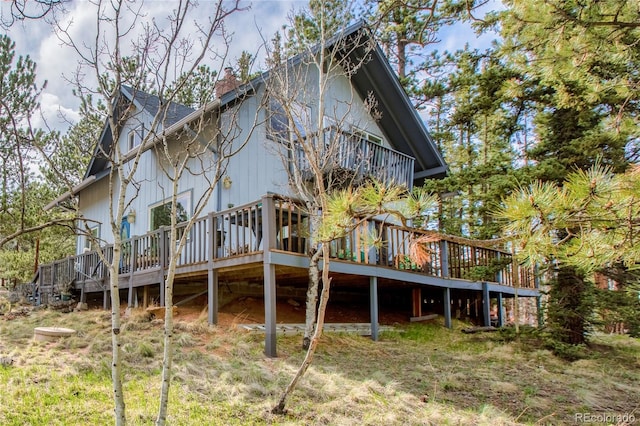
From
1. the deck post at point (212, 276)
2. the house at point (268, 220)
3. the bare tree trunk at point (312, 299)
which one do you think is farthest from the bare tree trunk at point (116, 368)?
the deck post at point (212, 276)

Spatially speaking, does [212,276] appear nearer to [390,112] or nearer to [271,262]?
[271,262]

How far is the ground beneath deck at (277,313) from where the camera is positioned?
28.5 ft

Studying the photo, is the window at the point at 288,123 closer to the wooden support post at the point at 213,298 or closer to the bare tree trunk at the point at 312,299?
the bare tree trunk at the point at 312,299

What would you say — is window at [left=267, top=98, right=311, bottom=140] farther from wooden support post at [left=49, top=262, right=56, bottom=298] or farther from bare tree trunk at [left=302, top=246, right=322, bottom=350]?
wooden support post at [left=49, top=262, right=56, bottom=298]

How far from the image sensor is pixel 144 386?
4.75 m

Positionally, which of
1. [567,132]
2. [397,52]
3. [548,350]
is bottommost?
[548,350]

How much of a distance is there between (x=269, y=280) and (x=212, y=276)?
1.70 metres

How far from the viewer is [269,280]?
6707 mm

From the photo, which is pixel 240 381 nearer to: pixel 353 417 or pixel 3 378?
pixel 353 417

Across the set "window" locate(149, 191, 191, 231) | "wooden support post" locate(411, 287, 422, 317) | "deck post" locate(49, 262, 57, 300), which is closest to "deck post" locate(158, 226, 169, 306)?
"window" locate(149, 191, 191, 231)

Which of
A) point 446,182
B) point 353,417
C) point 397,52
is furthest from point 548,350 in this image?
point 397,52

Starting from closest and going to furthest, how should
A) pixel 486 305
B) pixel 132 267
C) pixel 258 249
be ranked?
pixel 258 249
pixel 132 267
pixel 486 305

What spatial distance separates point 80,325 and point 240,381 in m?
4.50

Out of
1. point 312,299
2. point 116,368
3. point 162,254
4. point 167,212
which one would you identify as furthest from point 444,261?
point 116,368
